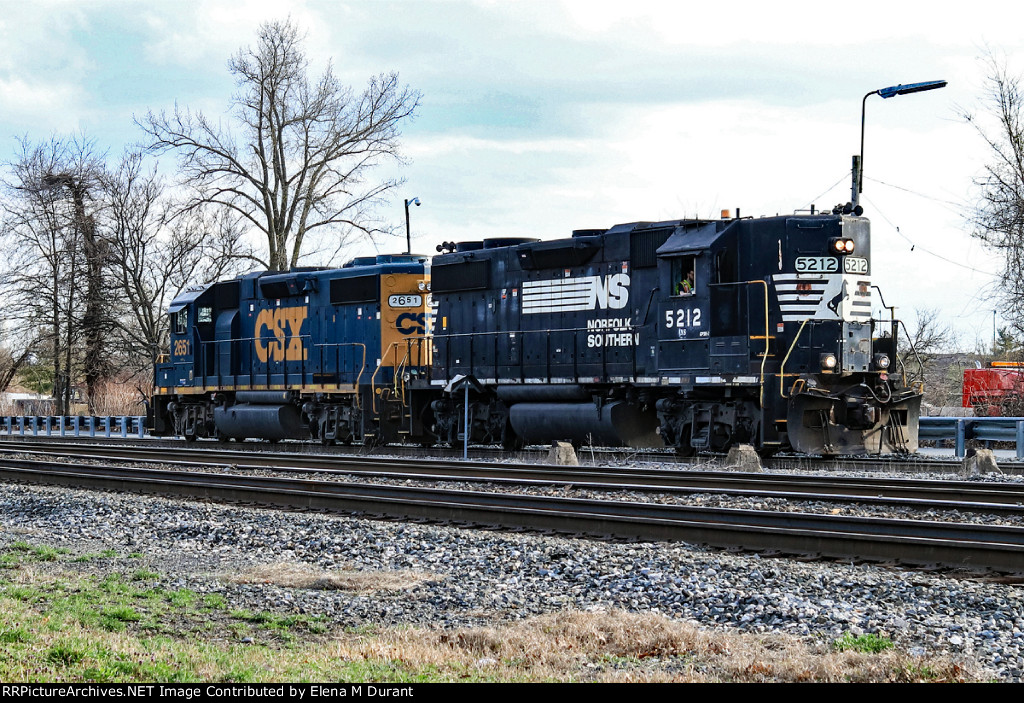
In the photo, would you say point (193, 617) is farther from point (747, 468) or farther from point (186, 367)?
point (186, 367)

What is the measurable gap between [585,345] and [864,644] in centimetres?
1330

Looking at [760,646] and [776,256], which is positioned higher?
[776,256]

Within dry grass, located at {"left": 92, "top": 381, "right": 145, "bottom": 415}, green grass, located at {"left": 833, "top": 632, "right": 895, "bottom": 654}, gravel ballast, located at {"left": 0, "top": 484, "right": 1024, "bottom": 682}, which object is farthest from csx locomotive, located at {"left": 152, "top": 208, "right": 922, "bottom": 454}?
dry grass, located at {"left": 92, "top": 381, "right": 145, "bottom": 415}

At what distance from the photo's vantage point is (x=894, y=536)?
A: 859 cm

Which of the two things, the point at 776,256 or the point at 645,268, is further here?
→ the point at 645,268

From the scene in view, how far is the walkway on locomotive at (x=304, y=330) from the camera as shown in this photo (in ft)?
74.3

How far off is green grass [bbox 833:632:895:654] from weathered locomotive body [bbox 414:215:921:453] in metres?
10.3

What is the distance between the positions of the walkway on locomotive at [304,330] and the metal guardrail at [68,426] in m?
8.19

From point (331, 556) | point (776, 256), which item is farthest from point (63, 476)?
point (776, 256)

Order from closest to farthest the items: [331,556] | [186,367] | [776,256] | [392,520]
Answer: [331,556] → [392,520] → [776,256] → [186,367]

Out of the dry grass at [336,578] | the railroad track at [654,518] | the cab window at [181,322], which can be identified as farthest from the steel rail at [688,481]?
the cab window at [181,322]

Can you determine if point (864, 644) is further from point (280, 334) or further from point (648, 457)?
point (280, 334)
